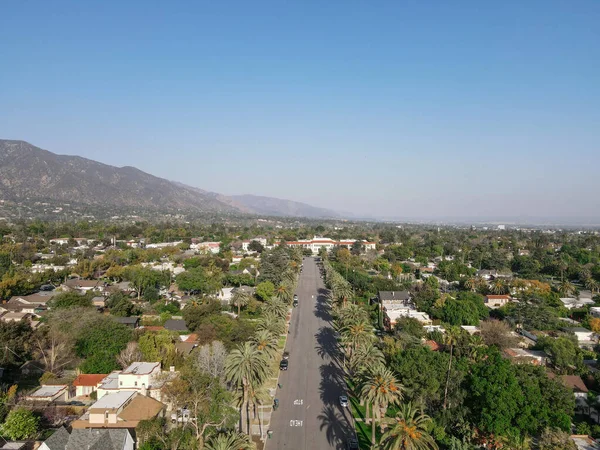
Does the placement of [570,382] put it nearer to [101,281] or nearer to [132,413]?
[132,413]

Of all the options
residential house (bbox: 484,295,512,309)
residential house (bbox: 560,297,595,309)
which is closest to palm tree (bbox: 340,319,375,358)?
residential house (bbox: 484,295,512,309)

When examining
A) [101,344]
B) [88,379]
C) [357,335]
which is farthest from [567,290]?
[88,379]

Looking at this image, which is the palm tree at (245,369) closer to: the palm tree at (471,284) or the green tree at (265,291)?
the green tree at (265,291)

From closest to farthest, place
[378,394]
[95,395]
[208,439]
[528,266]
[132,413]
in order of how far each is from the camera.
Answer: [208,439] → [378,394] → [132,413] → [95,395] → [528,266]

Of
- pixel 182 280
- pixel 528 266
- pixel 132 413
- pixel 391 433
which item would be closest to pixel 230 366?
pixel 132 413

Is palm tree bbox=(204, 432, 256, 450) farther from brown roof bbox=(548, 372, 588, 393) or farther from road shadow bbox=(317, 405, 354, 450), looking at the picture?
brown roof bbox=(548, 372, 588, 393)
